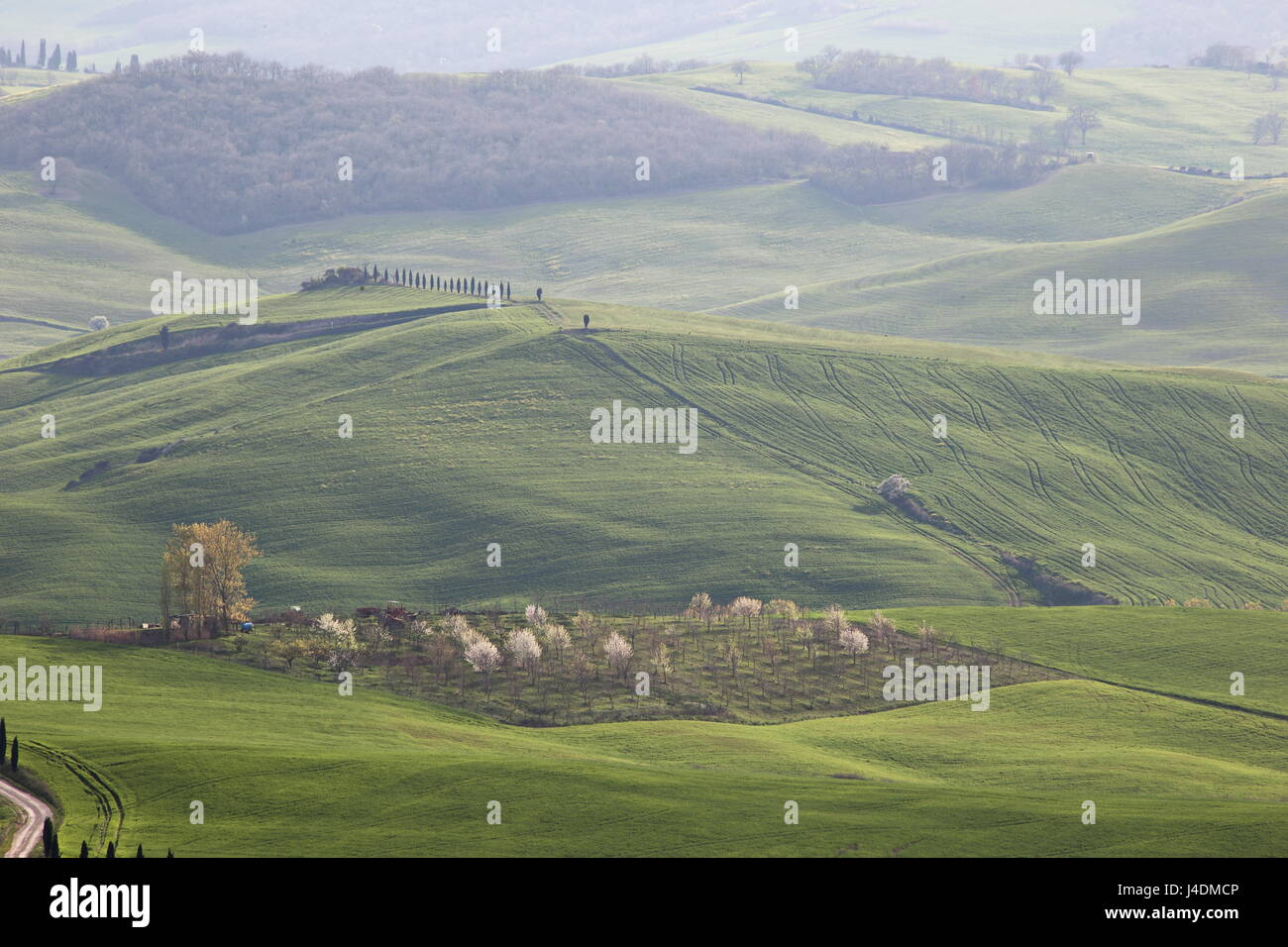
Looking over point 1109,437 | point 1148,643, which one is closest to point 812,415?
point 1109,437

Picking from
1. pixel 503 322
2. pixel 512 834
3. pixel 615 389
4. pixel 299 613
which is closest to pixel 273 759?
pixel 512 834

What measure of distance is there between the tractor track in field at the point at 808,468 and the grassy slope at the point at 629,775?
34.6 m

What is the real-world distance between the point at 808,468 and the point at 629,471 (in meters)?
19.2

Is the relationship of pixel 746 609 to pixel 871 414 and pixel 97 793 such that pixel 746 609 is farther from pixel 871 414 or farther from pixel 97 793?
pixel 97 793

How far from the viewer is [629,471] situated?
5846 inches

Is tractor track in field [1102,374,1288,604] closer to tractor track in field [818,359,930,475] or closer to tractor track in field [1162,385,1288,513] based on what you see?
tractor track in field [1162,385,1288,513]

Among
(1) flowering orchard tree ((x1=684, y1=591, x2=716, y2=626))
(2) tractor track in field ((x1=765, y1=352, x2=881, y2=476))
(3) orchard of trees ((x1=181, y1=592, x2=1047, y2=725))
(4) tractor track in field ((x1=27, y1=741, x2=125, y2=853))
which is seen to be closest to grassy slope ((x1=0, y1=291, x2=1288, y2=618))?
(2) tractor track in field ((x1=765, y1=352, x2=881, y2=476))

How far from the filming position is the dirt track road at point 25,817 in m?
64.0

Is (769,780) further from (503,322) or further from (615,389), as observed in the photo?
(503,322)

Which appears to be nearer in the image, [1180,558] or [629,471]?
[1180,558]

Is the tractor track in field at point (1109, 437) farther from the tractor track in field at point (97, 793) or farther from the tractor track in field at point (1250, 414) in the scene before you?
the tractor track in field at point (97, 793)

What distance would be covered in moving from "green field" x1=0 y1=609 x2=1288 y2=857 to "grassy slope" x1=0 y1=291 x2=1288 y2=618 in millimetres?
31764

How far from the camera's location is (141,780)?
72500 mm
